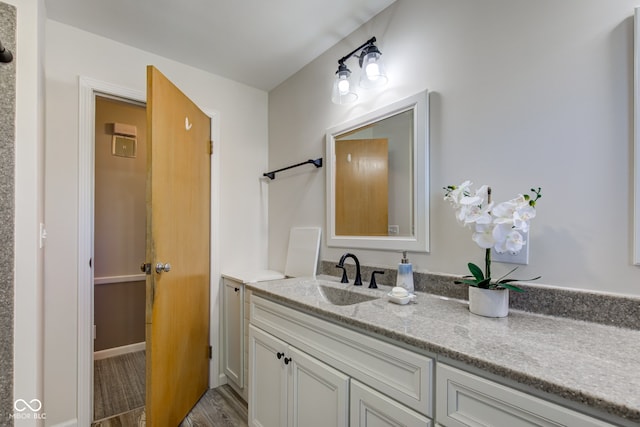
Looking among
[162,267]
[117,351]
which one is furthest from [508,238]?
[117,351]

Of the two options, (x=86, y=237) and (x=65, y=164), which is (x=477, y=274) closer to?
(x=86, y=237)

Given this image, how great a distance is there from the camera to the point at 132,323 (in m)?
2.82

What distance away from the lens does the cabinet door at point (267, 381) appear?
54.6 inches

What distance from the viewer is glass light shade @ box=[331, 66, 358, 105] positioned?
176 cm

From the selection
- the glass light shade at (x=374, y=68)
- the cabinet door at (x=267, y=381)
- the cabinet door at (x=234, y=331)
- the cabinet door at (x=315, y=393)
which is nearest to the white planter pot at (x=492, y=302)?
the cabinet door at (x=315, y=393)

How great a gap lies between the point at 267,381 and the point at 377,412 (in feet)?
2.37

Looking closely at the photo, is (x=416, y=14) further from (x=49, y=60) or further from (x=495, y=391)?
(x=49, y=60)

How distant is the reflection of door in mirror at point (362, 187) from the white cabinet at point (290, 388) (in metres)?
0.75

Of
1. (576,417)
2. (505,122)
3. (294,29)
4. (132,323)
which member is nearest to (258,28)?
(294,29)

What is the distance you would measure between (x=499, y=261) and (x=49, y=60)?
2.50m

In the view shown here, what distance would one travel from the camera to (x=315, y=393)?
1.20 metres

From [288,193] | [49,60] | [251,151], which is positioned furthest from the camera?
[251,151]

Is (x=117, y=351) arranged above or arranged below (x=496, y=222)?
below

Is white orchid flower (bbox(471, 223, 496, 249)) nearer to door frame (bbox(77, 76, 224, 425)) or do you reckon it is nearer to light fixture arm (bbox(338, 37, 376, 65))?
light fixture arm (bbox(338, 37, 376, 65))
